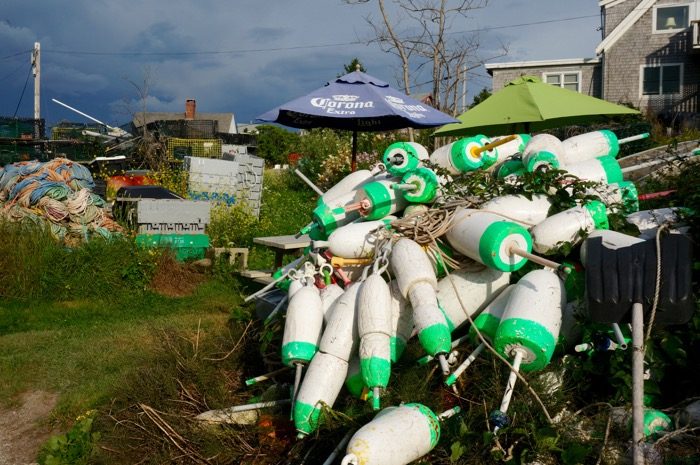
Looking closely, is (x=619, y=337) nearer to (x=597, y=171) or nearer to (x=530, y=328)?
(x=530, y=328)

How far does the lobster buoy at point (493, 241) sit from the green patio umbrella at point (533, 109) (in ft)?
15.8

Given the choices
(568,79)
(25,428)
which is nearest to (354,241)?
(25,428)

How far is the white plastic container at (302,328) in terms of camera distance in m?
3.64

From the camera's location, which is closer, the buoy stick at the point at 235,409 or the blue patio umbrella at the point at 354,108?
the buoy stick at the point at 235,409

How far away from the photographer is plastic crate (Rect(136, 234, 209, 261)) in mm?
8711

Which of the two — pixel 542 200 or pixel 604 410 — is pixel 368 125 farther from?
pixel 604 410

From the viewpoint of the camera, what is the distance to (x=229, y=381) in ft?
14.0

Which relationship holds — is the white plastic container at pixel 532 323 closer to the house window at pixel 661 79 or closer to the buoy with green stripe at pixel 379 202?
the buoy with green stripe at pixel 379 202

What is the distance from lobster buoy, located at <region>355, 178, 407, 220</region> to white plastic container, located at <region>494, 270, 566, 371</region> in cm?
143

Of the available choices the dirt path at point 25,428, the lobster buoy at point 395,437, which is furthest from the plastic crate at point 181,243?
the lobster buoy at point 395,437

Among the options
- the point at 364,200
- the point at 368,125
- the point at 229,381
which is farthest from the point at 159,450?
the point at 368,125

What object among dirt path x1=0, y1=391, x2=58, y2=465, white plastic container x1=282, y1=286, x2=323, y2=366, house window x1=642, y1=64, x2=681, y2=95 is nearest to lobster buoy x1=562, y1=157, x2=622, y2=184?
white plastic container x1=282, y1=286, x2=323, y2=366

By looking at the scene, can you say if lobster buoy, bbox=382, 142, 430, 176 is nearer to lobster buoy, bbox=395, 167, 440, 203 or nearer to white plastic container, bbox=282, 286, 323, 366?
lobster buoy, bbox=395, 167, 440, 203

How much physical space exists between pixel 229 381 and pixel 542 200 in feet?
7.50
